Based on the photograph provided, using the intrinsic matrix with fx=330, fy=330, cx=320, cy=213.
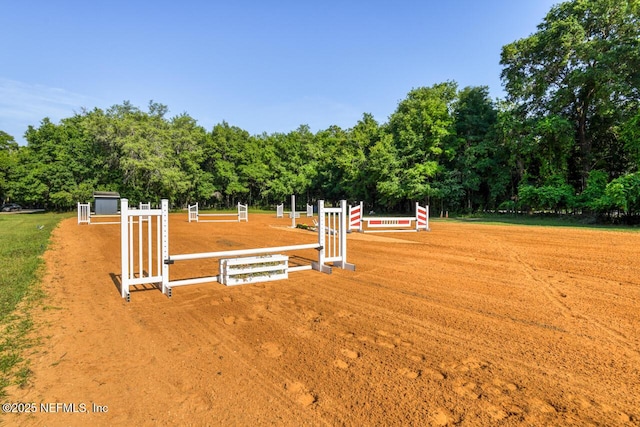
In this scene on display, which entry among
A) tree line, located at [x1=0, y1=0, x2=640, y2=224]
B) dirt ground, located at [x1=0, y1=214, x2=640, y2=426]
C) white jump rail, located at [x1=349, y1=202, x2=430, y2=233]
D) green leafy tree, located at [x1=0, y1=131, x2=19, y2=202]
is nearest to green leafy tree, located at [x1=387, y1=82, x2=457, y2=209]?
tree line, located at [x1=0, y1=0, x2=640, y2=224]

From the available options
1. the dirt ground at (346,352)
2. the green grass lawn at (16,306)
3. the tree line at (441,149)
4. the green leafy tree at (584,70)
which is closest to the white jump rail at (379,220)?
the dirt ground at (346,352)

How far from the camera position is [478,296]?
18.8ft

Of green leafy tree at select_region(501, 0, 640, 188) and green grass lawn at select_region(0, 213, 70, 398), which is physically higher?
green leafy tree at select_region(501, 0, 640, 188)

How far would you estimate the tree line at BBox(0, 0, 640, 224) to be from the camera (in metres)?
22.8

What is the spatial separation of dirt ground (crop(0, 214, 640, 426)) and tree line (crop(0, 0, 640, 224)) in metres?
18.8

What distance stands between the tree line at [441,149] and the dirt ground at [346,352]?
1879cm

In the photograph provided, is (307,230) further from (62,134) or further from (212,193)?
(62,134)

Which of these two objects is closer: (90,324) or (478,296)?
(90,324)

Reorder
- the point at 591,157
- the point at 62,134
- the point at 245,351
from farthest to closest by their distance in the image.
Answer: the point at 62,134
the point at 591,157
the point at 245,351

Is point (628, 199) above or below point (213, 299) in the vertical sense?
above

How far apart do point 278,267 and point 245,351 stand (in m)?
3.29

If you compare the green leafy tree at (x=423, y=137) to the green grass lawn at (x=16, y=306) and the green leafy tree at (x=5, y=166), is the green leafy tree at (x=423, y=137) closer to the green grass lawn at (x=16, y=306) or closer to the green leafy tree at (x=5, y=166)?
the green grass lawn at (x=16, y=306)

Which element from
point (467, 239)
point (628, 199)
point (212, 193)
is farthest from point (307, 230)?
point (212, 193)

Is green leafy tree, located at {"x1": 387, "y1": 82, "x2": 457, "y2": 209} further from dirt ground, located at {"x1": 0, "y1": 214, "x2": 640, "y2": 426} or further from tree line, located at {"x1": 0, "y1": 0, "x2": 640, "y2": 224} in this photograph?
dirt ground, located at {"x1": 0, "y1": 214, "x2": 640, "y2": 426}
